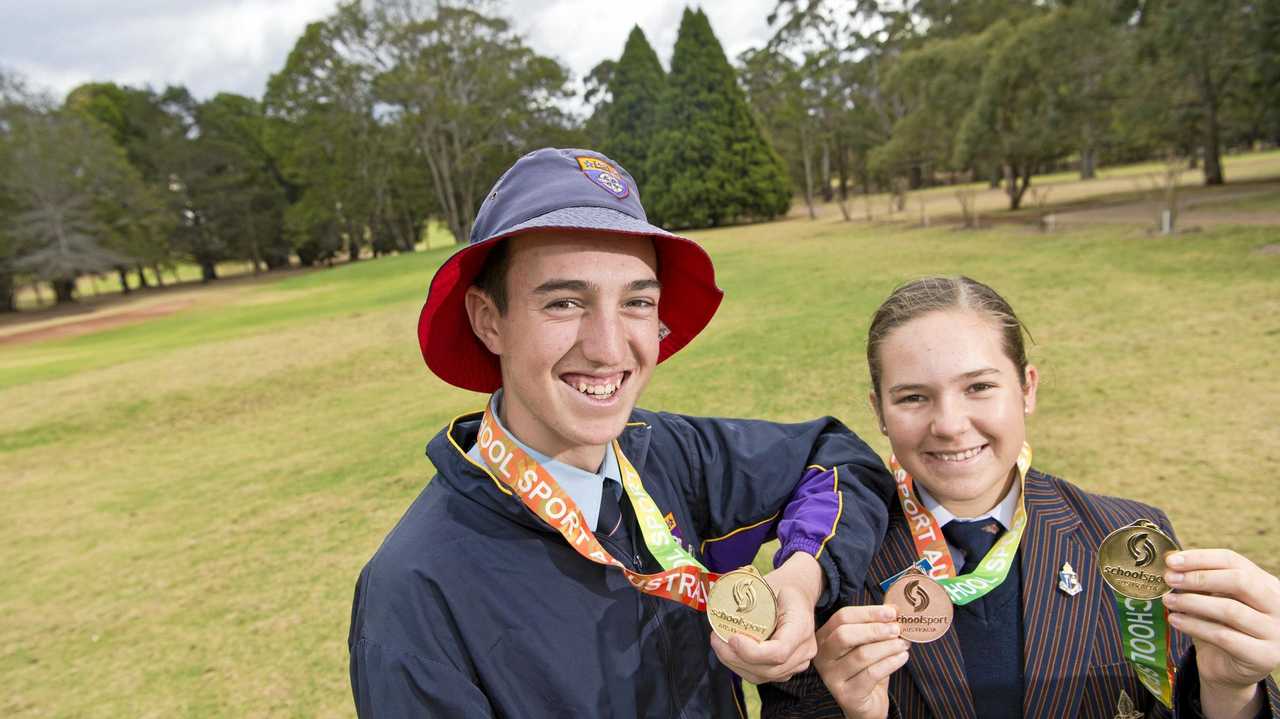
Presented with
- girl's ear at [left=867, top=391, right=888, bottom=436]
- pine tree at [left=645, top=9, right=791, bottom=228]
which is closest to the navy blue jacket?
girl's ear at [left=867, top=391, right=888, bottom=436]

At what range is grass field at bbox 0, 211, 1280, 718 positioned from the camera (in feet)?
16.1

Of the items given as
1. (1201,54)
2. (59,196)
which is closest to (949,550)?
(1201,54)

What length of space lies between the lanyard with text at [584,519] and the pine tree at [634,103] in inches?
1875

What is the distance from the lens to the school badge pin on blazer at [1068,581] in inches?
77.4

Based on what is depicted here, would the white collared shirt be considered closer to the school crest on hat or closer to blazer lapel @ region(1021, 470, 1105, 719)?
blazer lapel @ region(1021, 470, 1105, 719)

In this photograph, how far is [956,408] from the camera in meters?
2.05

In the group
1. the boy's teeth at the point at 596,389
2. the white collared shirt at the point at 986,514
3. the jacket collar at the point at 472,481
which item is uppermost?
the boy's teeth at the point at 596,389

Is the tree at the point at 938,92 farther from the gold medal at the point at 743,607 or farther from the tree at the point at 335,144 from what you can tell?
the gold medal at the point at 743,607

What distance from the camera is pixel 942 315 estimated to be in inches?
84.8

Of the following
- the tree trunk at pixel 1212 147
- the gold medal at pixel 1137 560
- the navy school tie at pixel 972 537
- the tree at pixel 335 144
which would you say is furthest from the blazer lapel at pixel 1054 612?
the tree at pixel 335 144

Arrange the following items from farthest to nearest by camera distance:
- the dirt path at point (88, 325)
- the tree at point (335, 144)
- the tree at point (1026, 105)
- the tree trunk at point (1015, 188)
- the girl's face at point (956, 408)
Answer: the tree at point (335, 144), the tree trunk at point (1015, 188), the dirt path at point (88, 325), the tree at point (1026, 105), the girl's face at point (956, 408)

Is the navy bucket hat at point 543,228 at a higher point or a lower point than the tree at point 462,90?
lower

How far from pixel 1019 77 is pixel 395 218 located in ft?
134

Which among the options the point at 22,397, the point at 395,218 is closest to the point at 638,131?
the point at 395,218
